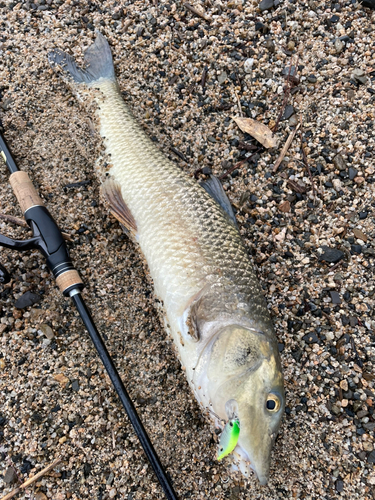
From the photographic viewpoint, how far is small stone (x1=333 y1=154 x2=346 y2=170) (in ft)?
10.7

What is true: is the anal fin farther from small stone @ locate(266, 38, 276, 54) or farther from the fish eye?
small stone @ locate(266, 38, 276, 54)

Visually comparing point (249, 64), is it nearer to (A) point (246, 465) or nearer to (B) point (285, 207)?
(B) point (285, 207)

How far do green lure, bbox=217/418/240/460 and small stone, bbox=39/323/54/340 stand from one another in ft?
5.37

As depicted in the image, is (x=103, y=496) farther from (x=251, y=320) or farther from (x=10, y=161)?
(x=10, y=161)

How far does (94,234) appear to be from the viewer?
3.26 m

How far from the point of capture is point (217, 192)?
10.3 ft

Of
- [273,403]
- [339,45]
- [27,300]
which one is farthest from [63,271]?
[339,45]

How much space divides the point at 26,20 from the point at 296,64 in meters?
3.11

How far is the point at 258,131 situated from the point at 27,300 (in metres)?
2.75

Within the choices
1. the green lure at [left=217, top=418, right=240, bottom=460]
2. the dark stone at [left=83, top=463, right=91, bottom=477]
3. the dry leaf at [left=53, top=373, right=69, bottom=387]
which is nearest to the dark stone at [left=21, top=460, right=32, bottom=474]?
the dark stone at [left=83, top=463, right=91, bottom=477]

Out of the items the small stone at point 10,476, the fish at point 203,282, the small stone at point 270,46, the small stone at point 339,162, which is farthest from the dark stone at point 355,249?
the small stone at point 10,476

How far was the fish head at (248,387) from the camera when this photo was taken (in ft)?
7.04

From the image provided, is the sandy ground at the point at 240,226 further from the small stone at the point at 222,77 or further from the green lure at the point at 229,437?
the green lure at the point at 229,437

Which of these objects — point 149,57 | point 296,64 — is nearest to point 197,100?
point 149,57
